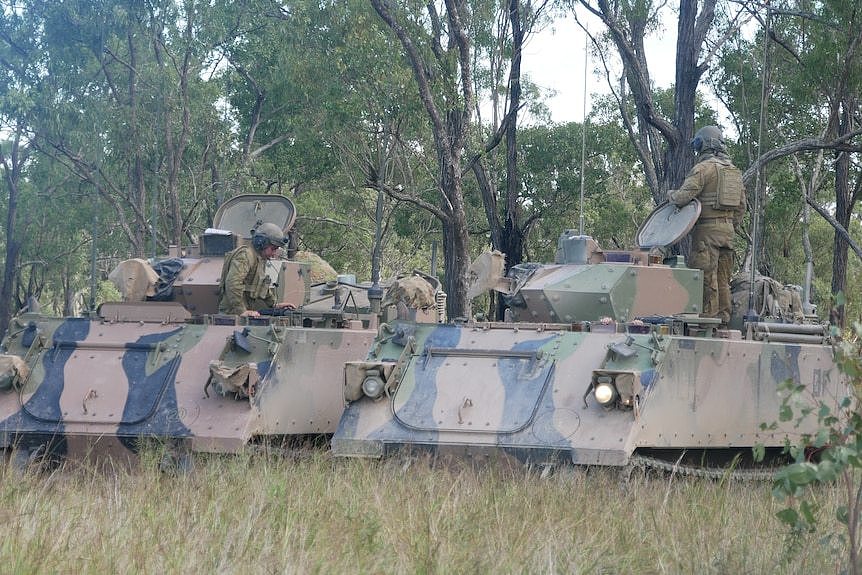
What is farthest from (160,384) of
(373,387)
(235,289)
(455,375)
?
(455,375)

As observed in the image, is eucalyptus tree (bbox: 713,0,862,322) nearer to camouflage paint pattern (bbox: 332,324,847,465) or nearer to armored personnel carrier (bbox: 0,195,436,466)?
camouflage paint pattern (bbox: 332,324,847,465)

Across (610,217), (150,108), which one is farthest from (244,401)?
(610,217)

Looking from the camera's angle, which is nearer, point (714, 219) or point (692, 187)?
point (692, 187)

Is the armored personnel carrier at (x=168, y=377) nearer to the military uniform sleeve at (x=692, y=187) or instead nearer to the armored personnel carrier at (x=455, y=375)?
the armored personnel carrier at (x=455, y=375)

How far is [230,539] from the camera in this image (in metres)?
7.34

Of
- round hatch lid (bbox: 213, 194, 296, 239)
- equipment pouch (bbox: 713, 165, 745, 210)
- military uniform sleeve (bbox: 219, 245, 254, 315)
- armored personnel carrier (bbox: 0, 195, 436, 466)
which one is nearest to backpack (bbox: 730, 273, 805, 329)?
equipment pouch (bbox: 713, 165, 745, 210)

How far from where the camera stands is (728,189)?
12.6 metres

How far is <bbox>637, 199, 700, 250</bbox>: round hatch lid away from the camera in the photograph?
1250 centimetres

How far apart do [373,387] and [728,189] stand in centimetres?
401

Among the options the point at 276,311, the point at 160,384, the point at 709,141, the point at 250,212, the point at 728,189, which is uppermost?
the point at 709,141

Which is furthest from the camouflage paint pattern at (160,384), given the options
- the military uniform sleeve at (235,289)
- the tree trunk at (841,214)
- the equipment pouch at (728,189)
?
the tree trunk at (841,214)

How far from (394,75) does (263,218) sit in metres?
9.91

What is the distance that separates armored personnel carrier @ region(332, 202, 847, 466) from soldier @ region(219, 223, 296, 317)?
200 centimetres

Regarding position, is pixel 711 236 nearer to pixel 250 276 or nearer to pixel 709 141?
pixel 709 141
